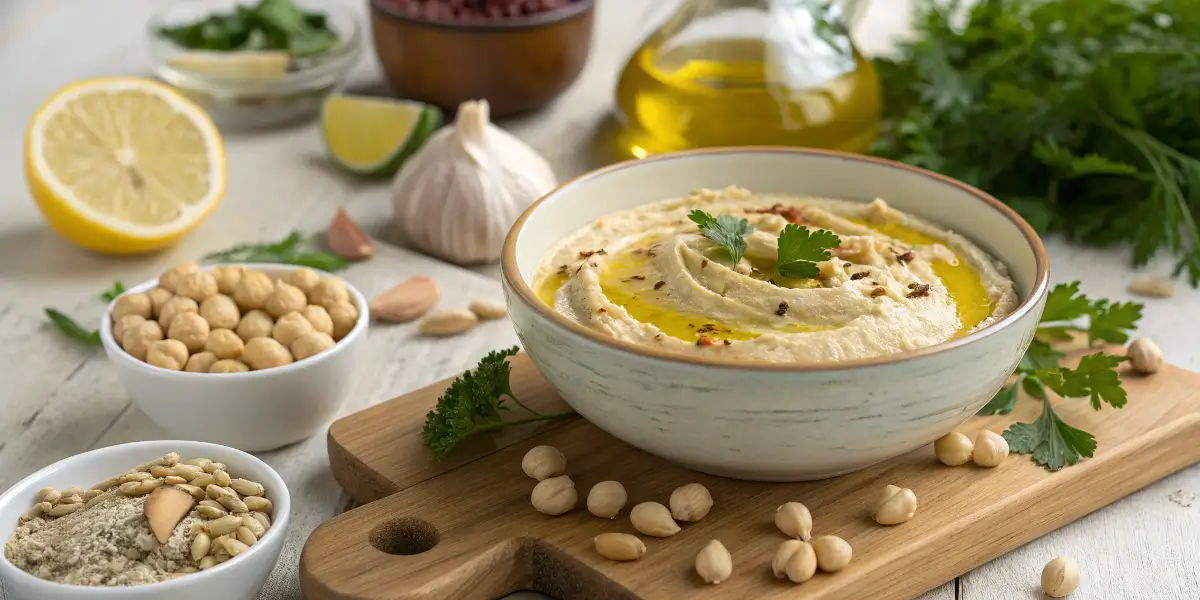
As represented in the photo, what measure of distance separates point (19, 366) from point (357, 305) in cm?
85

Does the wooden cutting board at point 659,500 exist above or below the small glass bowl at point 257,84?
above

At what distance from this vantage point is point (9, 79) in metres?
5.04

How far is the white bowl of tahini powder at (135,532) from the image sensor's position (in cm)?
207

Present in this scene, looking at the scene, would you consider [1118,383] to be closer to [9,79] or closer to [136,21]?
[9,79]

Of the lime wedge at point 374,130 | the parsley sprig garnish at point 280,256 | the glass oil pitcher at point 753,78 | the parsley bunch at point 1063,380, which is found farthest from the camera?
the lime wedge at point 374,130

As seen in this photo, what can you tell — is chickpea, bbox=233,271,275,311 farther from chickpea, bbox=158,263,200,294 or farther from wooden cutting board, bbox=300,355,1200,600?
wooden cutting board, bbox=300,355,1200,600

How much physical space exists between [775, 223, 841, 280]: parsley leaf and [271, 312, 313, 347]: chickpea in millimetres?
994

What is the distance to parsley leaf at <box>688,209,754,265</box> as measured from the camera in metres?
2.54

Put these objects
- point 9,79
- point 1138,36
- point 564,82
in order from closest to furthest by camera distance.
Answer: point 1138,36 < point 564,82 < point 9,79

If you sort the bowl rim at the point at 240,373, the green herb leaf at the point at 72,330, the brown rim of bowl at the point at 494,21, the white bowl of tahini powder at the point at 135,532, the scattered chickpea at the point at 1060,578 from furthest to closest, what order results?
the brown rim of bowl at the point at 494,21, the green herb leaf at the point at 72,330, the bowl rim at the point at 240,373, the scattered chickpea at the point at 1060,578, the white bowl of tahini powder at the point at 135,532

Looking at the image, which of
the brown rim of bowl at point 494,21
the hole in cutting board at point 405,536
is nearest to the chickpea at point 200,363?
the hole in cutting board at point 405,536

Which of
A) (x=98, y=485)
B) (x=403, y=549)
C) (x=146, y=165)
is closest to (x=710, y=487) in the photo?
(x=403, y=549)

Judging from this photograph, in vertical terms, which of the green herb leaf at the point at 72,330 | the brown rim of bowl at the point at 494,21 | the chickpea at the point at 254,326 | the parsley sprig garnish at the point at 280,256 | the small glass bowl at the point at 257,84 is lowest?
the small glass bowl at the point at 257,84

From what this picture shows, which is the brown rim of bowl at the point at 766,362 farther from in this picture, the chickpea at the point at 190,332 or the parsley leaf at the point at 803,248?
the chickpea at the point at 190,332
